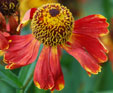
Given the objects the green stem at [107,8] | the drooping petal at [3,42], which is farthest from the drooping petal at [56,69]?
the green stem at [107,8]

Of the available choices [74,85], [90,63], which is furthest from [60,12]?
[74,85]

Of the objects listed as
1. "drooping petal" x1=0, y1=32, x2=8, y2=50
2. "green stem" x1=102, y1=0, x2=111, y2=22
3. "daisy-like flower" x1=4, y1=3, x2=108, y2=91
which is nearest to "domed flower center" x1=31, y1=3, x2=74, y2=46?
"daisy-like flower" x1=4, y1=3, x2=108, y2=91

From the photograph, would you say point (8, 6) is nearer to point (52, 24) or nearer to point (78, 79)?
point (52, 24)

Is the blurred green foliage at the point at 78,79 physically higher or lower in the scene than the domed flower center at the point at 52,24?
lower

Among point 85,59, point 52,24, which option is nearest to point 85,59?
point 85,59

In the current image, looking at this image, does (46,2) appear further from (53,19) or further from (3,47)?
(3,47)

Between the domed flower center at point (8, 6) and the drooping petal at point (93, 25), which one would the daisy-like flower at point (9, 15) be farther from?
the drooping petal at point (93, 25)

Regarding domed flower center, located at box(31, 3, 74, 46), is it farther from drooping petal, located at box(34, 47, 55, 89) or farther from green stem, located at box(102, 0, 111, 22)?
green stem, located at box(102, 0, 111, 22)
